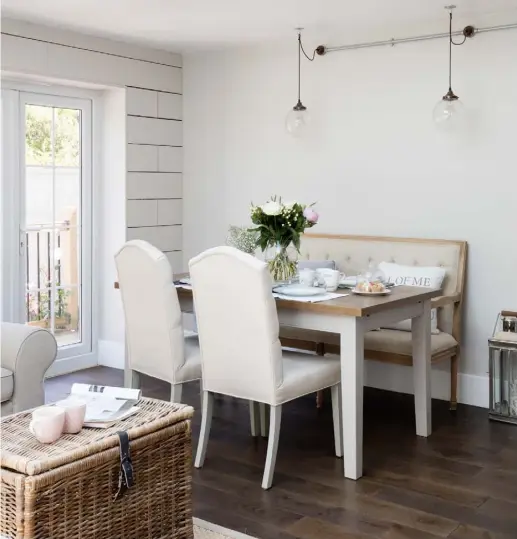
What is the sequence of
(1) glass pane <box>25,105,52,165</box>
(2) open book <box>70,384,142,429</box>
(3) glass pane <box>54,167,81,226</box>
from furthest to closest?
1. (3) glass pane <box>54,167,81,226</box>
2. (1) glass pane <box>25,105,52,165</box>
3. (2) open book <box>70,384,142,429</box>

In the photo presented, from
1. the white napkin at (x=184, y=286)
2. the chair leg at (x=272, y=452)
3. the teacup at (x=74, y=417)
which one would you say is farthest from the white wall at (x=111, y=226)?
the teacup at (x=74, y=417)

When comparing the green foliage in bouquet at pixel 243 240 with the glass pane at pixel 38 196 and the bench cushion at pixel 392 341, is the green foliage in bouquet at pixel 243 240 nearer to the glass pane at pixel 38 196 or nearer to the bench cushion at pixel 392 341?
the bench cushion at pixel 392 341

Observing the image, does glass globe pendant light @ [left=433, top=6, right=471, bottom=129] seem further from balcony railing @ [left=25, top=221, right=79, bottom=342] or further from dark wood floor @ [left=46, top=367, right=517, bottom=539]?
balcony railing @ [left=25, top=221, right=79, bottom=342]

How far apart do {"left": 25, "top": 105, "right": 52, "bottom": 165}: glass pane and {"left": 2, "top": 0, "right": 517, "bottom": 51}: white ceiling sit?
1.96 ft

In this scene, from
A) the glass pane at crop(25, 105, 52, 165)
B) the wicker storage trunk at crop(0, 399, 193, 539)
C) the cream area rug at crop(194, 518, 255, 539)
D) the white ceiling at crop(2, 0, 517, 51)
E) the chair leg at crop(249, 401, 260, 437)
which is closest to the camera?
the wicker storage trunk at crop(0, 399, 193, 539)

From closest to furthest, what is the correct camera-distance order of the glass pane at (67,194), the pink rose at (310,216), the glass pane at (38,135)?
the pink rose at (310,216), the glass pane at (38,135), the glass pane at (67,194)

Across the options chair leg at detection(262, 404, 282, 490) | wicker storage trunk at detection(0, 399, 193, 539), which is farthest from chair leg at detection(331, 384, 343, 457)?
wicker storage trunk at detection(0, 399, 193, 539)

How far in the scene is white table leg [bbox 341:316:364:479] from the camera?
3400 mm

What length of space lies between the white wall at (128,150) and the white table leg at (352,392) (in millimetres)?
2468

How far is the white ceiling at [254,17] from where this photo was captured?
4242 millimetres

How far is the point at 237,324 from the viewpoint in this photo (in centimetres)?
341

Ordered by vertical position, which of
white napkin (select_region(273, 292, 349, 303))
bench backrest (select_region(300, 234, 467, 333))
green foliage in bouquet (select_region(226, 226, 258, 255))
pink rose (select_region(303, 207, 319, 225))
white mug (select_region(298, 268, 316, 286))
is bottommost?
white napkin (select_region(273, 292, 349, 303))

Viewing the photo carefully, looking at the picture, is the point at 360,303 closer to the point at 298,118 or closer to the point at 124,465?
the point at 124,465

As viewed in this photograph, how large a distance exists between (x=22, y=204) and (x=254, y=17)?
1.88 m
